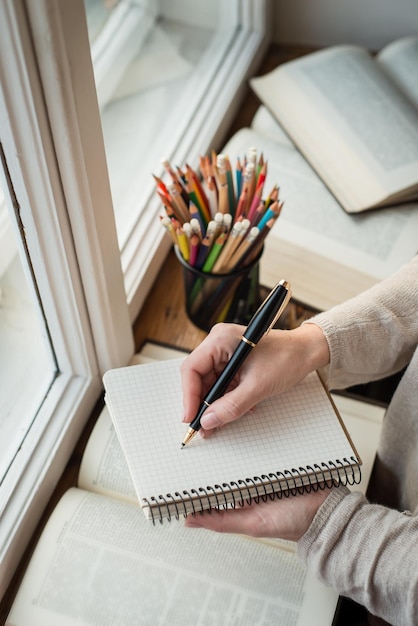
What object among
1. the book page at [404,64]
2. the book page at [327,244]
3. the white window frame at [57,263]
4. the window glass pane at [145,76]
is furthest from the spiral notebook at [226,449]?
the book page at [404,64]

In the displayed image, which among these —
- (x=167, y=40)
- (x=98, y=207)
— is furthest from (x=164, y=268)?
(x=167, y=40)

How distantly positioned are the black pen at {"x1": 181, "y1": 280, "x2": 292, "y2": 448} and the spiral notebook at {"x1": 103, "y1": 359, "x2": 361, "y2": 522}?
0.03 meters

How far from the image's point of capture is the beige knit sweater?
61 cm

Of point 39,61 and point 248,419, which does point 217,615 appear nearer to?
point 248,419

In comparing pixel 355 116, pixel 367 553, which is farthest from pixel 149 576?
pixel 355 116

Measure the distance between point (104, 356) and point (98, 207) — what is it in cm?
23

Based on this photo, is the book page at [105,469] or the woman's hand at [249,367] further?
the book page at [105,469]

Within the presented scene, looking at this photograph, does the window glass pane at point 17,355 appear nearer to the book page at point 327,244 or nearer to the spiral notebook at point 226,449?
the spiral notebook at point 226,449

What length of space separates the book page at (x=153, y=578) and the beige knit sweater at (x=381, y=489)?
0.38ft

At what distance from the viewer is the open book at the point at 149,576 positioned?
74cm

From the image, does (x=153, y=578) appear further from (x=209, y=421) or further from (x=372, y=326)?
(x=372, y=326)

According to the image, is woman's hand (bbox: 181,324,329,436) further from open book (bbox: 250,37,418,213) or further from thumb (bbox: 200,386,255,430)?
open book (bbox: 250,37,418,213)

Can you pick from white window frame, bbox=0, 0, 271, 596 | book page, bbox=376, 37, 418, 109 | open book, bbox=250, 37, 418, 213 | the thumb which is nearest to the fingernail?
the thumb

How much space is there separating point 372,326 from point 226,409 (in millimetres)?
173
